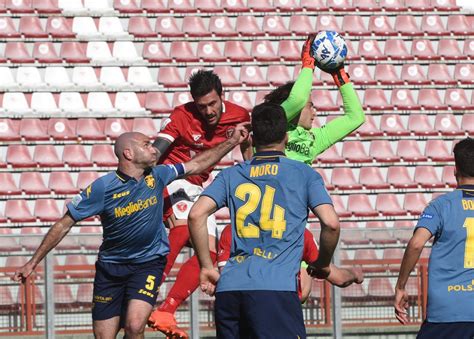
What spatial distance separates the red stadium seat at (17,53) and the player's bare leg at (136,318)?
36.9ft

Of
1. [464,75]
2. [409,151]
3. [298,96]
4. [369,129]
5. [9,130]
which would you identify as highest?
[464,75]

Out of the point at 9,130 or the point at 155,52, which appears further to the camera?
the point at 155,52

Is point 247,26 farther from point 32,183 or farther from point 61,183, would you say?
point 32,183

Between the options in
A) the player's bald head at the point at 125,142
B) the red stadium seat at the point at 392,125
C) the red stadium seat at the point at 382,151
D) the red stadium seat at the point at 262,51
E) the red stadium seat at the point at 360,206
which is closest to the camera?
the player's bald head at the point at 125,142

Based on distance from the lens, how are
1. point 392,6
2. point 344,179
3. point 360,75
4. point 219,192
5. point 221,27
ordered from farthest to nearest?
point 392,6, point 221,27, point 360,75, point 344,179, point 219,192

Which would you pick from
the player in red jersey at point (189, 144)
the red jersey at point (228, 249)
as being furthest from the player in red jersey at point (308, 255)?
the player in red jersey at point (189, 144)

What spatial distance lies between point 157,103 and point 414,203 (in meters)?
4.42

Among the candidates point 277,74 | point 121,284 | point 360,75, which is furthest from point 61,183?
point 121,284

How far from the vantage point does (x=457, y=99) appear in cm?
1947

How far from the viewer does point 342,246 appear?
11703 mm

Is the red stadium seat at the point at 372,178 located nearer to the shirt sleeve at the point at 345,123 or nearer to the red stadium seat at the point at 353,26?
the red stadium seat at the point at 353,26

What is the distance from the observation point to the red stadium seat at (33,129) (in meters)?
18.0

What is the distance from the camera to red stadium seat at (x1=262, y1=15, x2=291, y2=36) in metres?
19.8

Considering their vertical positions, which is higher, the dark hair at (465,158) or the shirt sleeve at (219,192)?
the dark hair at (465,158)
